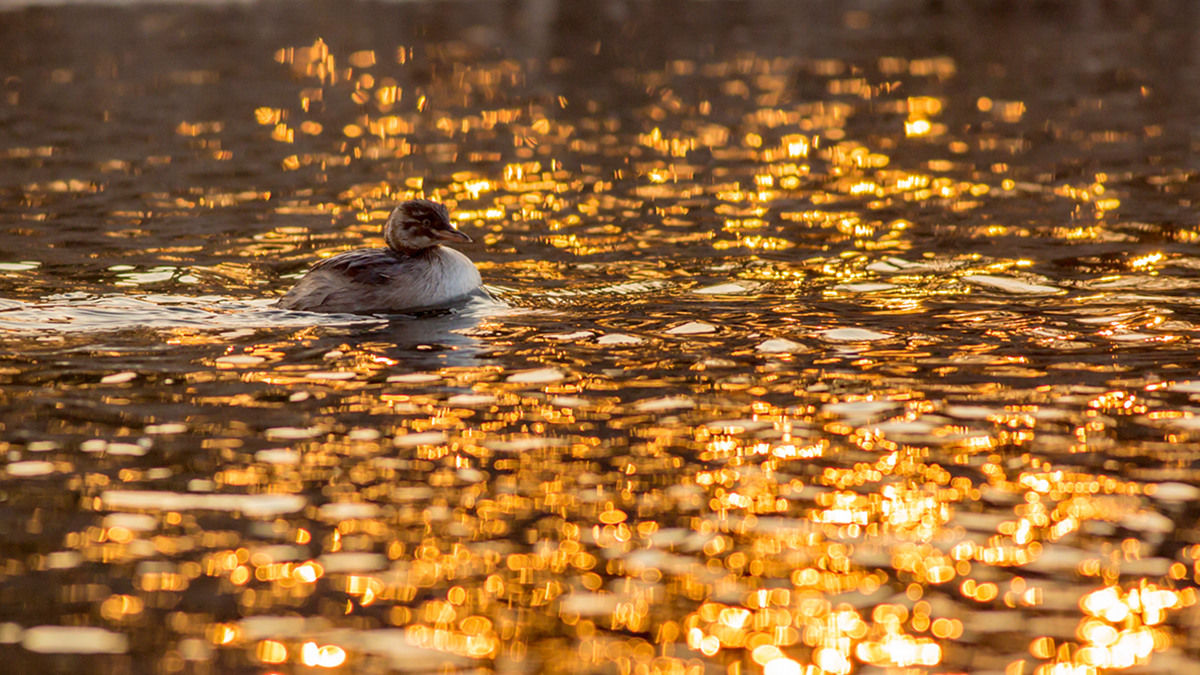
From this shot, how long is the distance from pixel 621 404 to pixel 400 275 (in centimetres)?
464

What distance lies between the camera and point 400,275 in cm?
1617

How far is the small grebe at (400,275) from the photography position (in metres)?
16.0

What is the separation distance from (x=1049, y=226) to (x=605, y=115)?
1270 cm

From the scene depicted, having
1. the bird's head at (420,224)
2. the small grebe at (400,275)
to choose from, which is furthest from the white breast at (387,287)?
the bird's head at (420,224)

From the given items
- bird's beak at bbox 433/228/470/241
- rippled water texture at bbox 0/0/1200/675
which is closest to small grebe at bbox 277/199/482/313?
bird's beak at bbox 433/228/470/241

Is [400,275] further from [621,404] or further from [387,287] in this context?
[621,404]

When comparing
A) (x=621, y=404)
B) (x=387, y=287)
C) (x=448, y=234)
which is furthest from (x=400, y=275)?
(x=621, y=404)

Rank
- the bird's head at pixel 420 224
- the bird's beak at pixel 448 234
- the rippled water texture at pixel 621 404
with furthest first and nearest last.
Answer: the bird's head at pixel 420 224 < the bird's beak at pixel 448 234 < the rippled water texture at pixel 621 404

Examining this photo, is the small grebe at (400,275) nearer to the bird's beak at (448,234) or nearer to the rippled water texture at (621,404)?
the bird's beak at (448,234)

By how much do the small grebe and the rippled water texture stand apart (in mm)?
356

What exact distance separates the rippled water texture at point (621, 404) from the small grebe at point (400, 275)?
1.17ft

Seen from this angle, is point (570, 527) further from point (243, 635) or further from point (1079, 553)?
point (1079, 553)

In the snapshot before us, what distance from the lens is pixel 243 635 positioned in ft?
26.8

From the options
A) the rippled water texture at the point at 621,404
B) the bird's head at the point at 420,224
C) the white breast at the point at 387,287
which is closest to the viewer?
the rippled water texture at the point at 621,404
